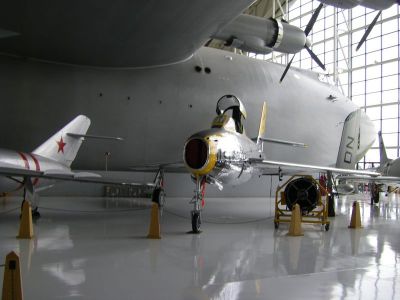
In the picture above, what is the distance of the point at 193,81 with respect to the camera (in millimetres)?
12336

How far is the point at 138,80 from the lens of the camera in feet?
37.5

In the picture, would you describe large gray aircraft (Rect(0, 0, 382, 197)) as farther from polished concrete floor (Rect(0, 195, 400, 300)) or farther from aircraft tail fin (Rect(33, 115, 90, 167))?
polished concrete floor (Rect(0, 195, 400, 300))

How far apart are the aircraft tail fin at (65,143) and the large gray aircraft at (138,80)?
1.20 meters

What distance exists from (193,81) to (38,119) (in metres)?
4.60

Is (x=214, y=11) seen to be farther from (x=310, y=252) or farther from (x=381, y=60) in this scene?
(x=381, y=60)

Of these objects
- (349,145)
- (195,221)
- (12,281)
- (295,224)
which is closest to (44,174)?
(195,221)

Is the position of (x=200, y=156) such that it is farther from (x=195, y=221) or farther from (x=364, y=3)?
(x=364, y=3)

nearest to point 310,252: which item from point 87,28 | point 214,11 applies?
point 214,11

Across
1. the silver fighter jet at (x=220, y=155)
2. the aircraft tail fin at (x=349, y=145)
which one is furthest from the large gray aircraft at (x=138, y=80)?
the silver fighter jet at (x=220, y=155)

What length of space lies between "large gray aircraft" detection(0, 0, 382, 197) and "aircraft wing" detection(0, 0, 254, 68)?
0.02m

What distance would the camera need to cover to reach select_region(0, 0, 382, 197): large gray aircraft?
26.3ft

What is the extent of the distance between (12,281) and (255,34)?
8.89m

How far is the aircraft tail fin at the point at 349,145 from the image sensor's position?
12.4 m

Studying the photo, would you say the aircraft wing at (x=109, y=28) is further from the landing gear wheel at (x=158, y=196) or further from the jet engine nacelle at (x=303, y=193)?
the jet engine nacelle at (x=303, y=193)
